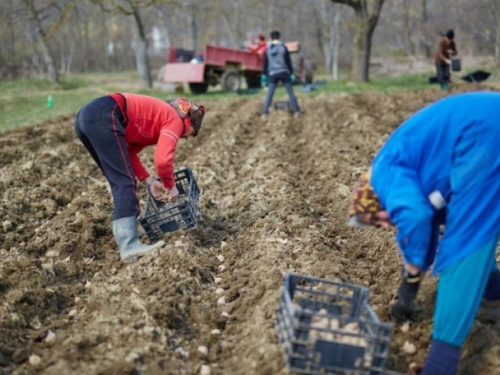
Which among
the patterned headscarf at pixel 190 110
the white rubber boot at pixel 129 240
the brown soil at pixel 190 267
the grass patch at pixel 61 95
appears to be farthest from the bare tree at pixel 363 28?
the white rubber boot at pixel 129 240

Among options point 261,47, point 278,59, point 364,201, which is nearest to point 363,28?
point 261,47

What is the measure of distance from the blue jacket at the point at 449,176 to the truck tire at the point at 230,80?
1759 centimetres

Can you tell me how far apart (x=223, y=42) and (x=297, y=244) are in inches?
2252

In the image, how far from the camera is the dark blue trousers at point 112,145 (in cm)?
430

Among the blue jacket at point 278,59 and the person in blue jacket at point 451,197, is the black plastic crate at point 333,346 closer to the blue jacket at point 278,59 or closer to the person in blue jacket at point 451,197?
the person in blue jacket at point 451,197

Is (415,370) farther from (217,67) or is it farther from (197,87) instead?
(197,87)

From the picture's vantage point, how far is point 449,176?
264cm

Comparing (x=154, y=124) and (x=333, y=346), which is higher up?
(x=154, y=124)

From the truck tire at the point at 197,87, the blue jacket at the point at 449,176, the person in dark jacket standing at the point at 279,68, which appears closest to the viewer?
the blue jacket at the point at 449,176

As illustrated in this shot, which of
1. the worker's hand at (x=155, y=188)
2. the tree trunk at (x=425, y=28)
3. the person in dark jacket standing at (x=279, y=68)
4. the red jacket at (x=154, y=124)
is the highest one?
the tree trunk at (x=425, y=28)

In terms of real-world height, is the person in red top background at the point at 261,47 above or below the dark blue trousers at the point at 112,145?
above

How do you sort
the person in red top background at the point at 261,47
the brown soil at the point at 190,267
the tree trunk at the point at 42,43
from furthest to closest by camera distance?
the tree trunk at the point at 42,43
the person in red top background at the point at 261,47
the brown soil at the point at 190,267

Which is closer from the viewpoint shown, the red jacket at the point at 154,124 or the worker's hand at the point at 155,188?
the red jacket at the point at 154,124

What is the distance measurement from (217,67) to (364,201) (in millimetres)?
17769
